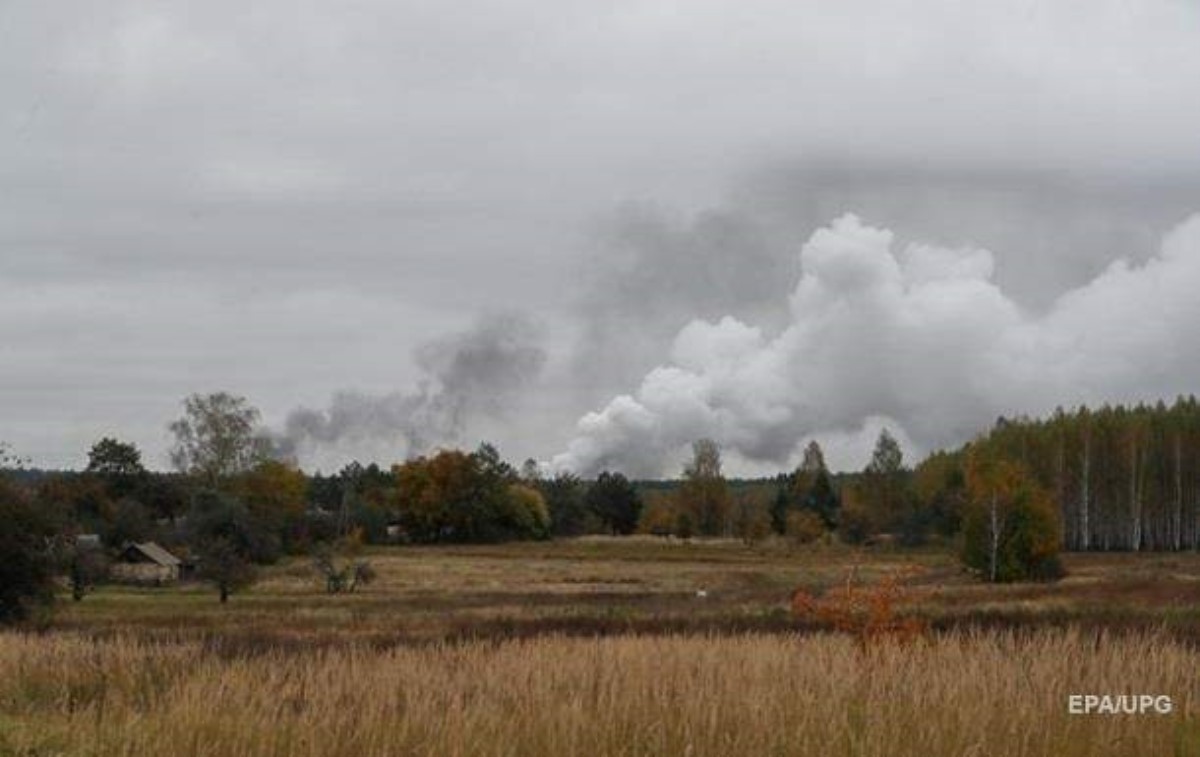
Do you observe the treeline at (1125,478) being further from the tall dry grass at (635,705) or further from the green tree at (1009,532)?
the tall dry grass at (635,705)

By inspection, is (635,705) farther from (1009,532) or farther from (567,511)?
(567,511)

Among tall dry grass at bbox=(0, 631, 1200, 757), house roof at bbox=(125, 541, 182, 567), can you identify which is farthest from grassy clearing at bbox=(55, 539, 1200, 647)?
tall dry grass at bbox=(0, 631, 1200, 757)

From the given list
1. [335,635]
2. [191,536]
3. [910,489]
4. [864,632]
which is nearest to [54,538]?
[335,635]

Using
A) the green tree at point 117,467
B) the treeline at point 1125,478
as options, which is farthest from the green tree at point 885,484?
the green tree at point 117,467

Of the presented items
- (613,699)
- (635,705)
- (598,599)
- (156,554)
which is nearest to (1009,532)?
(598,599)

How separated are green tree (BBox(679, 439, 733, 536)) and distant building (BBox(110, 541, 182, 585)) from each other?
73593 millimetres

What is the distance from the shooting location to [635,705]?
32.7 ft

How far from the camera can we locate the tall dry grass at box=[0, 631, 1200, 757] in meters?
8.65

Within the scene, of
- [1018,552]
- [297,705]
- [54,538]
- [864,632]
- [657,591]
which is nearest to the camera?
[297,705]

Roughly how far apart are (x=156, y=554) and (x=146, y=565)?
216 centimetres

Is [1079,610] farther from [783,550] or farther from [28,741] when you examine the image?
[783,550]

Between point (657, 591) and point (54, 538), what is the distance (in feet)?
80.5

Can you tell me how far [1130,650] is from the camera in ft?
40.4

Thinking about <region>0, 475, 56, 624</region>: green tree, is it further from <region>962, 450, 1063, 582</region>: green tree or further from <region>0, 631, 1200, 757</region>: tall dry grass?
<region>962, 450, 1063, 582</region>: green tree
